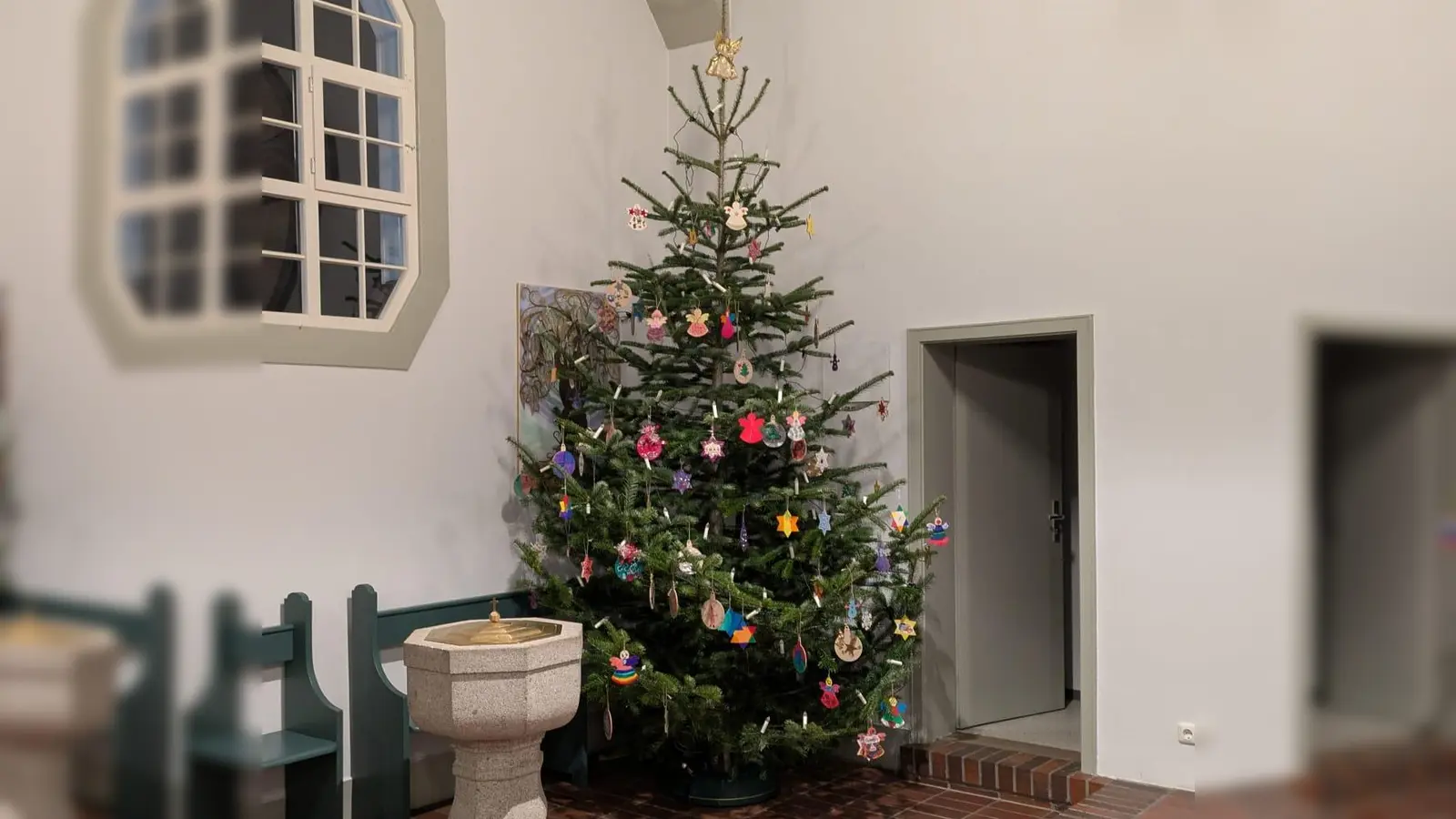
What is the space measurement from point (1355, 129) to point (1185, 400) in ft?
8.67

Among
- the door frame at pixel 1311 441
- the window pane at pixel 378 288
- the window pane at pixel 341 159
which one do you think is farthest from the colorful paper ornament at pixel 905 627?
the door frame at pixel 1311 441

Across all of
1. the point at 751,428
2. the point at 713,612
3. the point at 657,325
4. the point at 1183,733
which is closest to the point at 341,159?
the point at 657,325

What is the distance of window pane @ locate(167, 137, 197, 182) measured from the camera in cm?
26

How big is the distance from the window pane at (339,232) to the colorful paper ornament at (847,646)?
8.30 ft

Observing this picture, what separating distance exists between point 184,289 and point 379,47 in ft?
17.0

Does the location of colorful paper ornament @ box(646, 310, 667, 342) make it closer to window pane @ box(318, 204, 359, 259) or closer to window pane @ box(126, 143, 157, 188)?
window pane @ box(318, 204, 359, 259)

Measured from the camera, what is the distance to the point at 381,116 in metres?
5.02

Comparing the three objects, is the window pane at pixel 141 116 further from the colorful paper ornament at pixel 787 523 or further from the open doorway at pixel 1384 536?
the colorful paper ornament at pixel 787 523

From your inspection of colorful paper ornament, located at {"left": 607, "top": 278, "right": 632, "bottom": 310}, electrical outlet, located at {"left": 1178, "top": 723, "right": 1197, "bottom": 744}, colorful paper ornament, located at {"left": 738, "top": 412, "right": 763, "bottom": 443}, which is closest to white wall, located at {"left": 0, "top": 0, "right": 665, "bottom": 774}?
colorful paper ornament, located at {"left": 607, "top": 278, "right": 632, "bottom": 310}

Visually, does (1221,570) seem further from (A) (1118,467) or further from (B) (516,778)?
(B) (516,778)

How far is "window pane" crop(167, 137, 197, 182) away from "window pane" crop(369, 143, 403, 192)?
4936 millimetres

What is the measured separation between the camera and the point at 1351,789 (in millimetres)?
407

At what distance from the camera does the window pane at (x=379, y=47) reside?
495 cm

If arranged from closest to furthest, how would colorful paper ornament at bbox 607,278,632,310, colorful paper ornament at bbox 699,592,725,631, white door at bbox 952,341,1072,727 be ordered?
colorful paper ornament at bbox 699,592,725,631, colorful paper ornament at bbox 607,278,632,310, white door at bbox 952,341,1072,727
